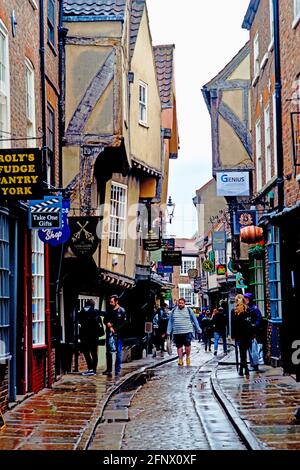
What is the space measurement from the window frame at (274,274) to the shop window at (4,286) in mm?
7577

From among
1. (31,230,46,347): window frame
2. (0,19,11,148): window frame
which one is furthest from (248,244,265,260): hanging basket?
(0,19,11,148): window frame

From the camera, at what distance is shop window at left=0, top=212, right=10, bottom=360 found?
12.5 meters

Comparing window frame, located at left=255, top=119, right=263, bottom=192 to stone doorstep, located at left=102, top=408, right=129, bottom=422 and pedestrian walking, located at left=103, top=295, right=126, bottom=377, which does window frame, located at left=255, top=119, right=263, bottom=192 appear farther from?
stone doorstep, located at left=102, top=408, right=129, bottom=422

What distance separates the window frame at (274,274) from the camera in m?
19.0

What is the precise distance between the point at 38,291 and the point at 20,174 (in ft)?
15.0

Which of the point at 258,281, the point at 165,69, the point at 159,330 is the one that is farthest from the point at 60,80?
the point at 165,69

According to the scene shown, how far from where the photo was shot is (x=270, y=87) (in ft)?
67.1

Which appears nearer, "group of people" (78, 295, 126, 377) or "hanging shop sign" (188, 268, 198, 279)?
"group of people" (78, 295, 126, 377)

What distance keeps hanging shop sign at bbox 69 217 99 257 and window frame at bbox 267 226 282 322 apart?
390 centimetres

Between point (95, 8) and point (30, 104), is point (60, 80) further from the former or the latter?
point (30, 104)

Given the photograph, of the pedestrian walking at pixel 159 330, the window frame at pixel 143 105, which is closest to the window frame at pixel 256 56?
the window frame at pixel 143 105

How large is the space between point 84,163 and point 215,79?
13105 mm

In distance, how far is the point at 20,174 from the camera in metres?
12.2
